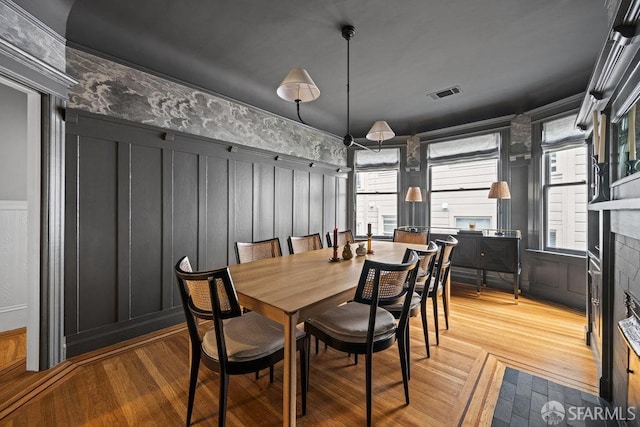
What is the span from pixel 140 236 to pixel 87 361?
110cm

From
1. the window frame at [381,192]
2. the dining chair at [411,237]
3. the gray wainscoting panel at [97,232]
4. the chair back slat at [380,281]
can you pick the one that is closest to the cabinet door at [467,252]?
the dining chair at [411,237]

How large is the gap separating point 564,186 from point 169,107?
509 cm

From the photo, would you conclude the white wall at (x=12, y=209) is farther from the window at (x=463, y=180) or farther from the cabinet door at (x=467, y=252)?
the window at (x=463, y=180)

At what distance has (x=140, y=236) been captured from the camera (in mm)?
2699

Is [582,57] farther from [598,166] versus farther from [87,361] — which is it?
[87,361]

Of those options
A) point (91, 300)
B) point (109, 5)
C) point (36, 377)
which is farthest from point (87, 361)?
point (109, 5)

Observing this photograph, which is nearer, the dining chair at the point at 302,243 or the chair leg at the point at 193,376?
the chair leg at the point at 193,376

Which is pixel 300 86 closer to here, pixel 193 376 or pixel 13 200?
pixel 193 376

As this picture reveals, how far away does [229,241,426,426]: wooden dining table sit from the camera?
132cm

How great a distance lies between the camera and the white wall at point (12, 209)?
273 centimetres

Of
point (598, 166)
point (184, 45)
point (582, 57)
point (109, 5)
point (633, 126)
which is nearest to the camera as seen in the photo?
point (633, 126)

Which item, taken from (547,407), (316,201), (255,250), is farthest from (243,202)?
(547,407)

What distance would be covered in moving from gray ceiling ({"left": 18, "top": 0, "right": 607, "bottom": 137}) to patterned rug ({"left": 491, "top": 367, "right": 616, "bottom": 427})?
288 centimetres

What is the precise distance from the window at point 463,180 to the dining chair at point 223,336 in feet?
13.1
